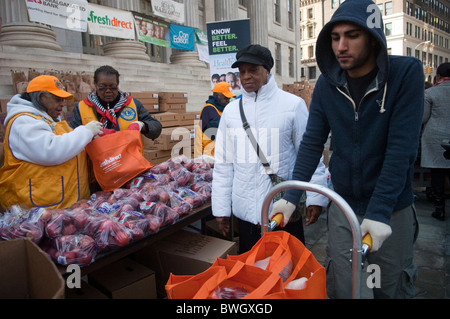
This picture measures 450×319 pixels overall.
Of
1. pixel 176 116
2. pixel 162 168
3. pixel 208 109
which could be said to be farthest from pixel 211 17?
pixel 162 168

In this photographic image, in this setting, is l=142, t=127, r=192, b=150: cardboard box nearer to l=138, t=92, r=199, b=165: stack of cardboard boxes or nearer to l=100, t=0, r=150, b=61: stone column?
l=138, t=92, r=199, b=165: stack of cardboard boxes

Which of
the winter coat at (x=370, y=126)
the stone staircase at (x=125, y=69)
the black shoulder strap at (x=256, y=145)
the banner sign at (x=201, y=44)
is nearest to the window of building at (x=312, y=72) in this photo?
the banner sign at (x=201, y=44)

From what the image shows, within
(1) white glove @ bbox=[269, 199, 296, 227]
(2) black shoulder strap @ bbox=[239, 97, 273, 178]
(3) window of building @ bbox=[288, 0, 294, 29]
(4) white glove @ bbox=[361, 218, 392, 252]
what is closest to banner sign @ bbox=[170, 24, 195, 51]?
(2) black shoulder strap @ bbox=[239, 97, 273, 178]

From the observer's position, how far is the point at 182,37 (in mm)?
14719

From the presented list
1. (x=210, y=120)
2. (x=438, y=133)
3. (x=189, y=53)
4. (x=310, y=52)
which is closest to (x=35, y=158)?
(x=210, y=120)

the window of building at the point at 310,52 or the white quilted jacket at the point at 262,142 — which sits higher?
the window of building at the point at 310,52

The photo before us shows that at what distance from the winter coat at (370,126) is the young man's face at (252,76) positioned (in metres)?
0.62

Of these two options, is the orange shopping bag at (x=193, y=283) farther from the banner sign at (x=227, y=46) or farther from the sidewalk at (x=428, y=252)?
the banner sign at (x=227, y=46)

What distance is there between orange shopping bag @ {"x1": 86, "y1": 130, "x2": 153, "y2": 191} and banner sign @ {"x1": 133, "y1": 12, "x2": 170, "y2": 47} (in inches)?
424

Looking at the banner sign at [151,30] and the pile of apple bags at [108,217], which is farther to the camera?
the banner sign at [151,30]

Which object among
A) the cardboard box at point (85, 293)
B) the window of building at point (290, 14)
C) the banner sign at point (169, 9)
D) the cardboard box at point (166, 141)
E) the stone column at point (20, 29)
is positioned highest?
the window of building at point (290, 14)

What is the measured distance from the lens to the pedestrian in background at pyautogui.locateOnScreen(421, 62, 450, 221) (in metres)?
4.69

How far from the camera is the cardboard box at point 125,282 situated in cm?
247

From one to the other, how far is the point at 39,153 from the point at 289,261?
197cm
